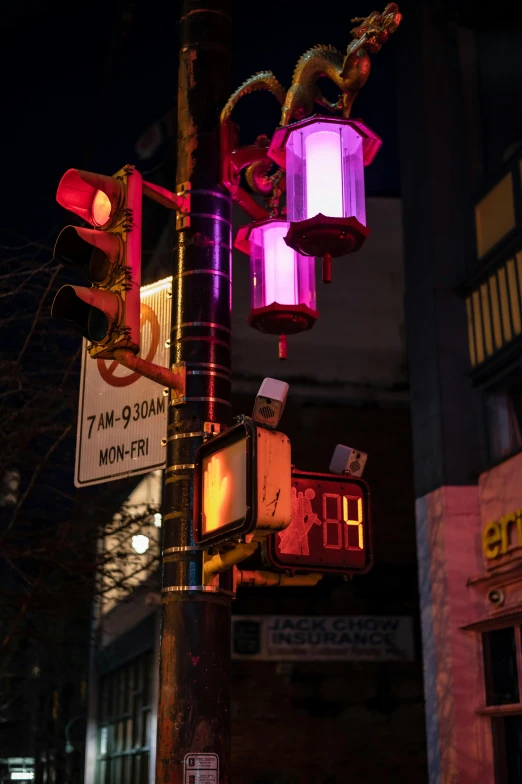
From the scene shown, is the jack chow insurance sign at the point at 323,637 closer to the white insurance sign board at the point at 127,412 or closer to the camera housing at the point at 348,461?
the white insurance sign board at the point at 127,412

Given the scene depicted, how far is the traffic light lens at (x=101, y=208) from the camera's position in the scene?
17.6ft

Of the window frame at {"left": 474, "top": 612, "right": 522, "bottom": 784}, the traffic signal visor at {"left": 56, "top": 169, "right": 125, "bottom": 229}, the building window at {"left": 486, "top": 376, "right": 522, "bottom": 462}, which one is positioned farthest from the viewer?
the building window at {"left": 486, "top": 376, "right": 522, "bottom": 462}

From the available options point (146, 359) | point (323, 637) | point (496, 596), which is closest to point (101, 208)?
point (146, 359)

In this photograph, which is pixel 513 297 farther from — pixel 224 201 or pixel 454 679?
pixel 224 201

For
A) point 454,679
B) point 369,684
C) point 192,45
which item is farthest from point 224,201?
point 369,684

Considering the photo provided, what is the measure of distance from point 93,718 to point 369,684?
11933 millimetres

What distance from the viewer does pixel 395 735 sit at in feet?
59.7

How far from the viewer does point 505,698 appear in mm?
11656

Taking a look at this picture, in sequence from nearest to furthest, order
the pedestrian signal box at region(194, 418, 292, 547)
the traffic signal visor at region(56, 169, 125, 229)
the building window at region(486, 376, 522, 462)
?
1. the pedestrian signal box at region(194, 418, 292, 547)
2. the traffic signal visor at region(56, 169, 125, 229)
3. the building window at region(486, 376, 522, 462)

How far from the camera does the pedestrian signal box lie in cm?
444

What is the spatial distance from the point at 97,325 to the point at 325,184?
1.55m

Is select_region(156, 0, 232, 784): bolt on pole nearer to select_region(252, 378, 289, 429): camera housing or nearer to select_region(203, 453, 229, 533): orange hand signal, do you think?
select_region(203, 453, 229, 533): orange hand signal

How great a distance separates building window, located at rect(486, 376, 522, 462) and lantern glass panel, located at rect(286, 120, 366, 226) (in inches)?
290

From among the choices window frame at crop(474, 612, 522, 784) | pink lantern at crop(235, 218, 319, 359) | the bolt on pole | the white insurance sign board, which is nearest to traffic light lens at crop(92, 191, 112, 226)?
the bolt on pole
